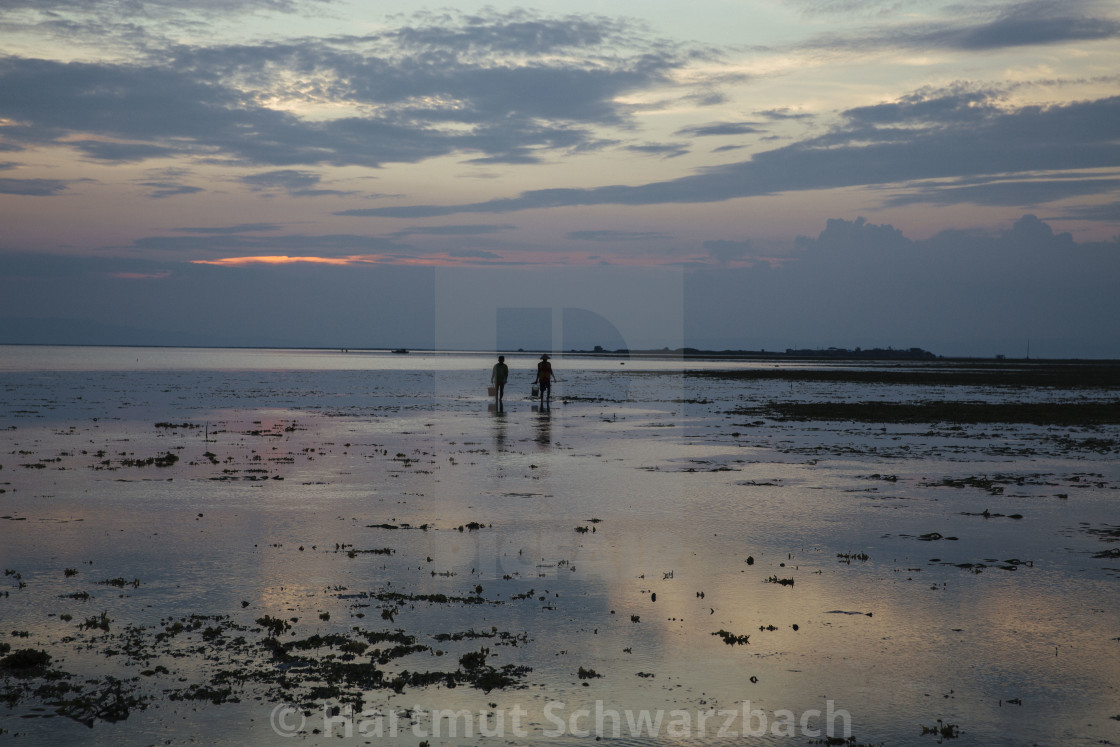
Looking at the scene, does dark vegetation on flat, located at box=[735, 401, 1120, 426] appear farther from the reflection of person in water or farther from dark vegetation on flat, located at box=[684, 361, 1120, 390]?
dark vegetation on flat, located at box=[684, 361, 1120, 390]

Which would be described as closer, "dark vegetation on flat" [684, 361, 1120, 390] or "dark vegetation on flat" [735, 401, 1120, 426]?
"dark vegetation on flat" [735, 401, 1120, 426]

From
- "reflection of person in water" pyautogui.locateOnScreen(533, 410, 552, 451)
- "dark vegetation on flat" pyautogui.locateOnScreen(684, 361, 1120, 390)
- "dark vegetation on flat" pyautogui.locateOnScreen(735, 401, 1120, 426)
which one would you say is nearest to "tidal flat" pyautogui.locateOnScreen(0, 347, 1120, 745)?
"reflection of person in water" pyautogui.locateOnScreen(533, 410, 552, 451)

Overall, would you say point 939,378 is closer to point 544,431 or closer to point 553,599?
point 544,431

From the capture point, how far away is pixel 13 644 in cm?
869

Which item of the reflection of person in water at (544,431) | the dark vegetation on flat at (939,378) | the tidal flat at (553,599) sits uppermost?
the tidal flat at (553,599)

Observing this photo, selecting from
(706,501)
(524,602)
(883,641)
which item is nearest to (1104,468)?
(706,501)

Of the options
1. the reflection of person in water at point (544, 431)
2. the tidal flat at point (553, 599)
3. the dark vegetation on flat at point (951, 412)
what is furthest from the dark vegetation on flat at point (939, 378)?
the tidal flat at point (553, 599)

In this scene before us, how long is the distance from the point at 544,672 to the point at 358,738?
2.00 metres

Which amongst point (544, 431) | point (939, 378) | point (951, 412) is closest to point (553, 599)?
point (544, 431)

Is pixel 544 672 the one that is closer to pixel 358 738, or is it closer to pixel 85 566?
pixel 358 738

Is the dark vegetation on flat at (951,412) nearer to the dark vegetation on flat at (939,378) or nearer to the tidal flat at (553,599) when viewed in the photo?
the tidal flat at (553,599)

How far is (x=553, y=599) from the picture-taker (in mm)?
10664

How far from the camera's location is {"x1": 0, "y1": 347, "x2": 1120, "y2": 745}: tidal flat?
733 centimetres

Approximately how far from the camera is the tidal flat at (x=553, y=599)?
733 cm
